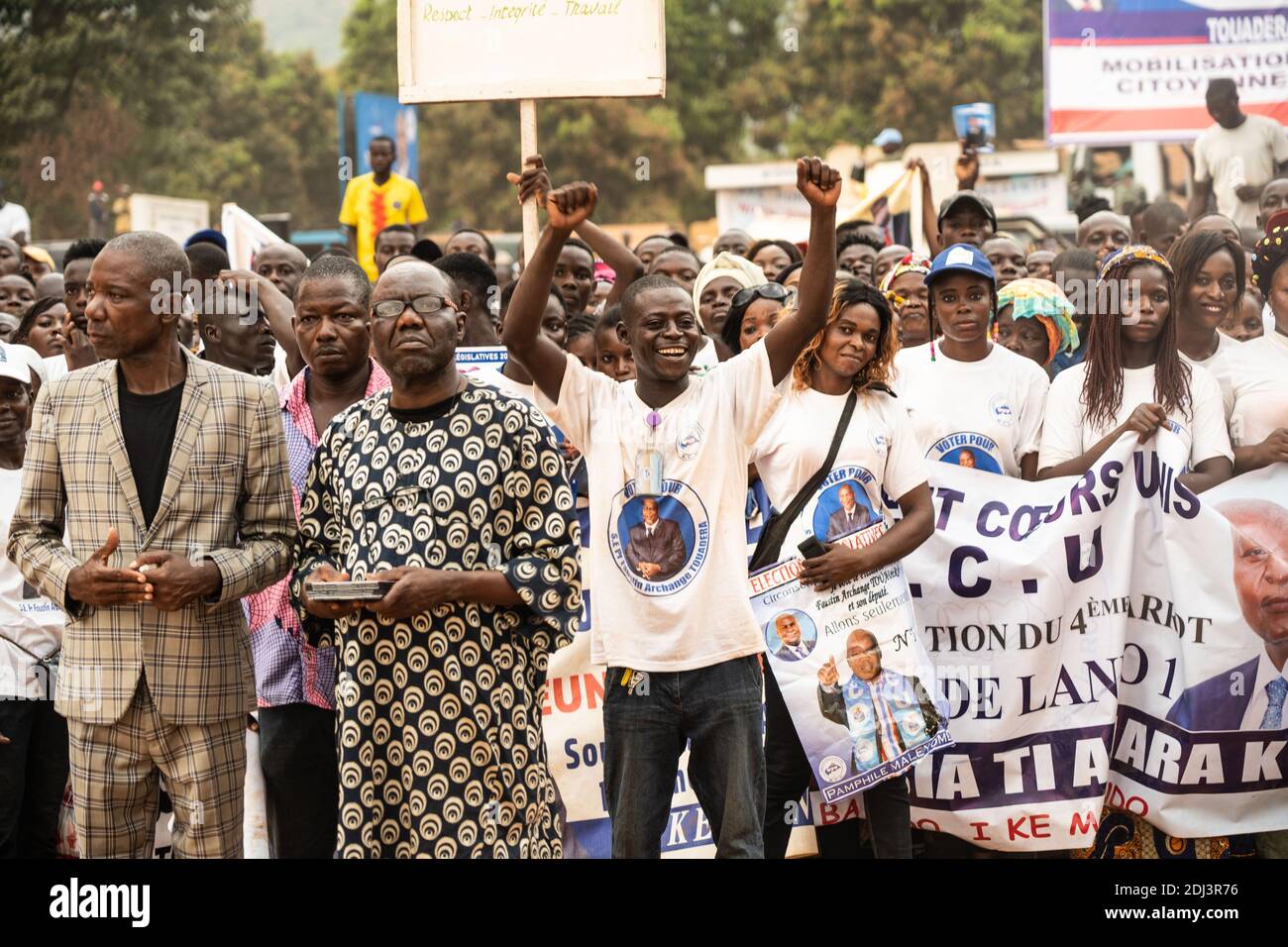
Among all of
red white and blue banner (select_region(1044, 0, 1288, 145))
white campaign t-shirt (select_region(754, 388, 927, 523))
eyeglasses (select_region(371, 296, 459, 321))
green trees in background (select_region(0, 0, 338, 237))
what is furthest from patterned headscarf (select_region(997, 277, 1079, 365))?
green trees in background (select_region(0, 0, 338, 237))

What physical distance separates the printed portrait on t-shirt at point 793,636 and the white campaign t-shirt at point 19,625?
261cm

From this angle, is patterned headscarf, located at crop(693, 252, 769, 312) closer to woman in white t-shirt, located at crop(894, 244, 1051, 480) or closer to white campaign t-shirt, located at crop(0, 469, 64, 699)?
woman in white t-shirt, located at crop(894, 244, 1051, 480)

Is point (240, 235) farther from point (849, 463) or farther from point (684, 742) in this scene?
point (684, 742)

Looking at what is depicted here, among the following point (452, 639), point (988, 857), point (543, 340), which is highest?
point (543, 340)

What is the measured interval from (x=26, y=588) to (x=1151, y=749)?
13.7 feet

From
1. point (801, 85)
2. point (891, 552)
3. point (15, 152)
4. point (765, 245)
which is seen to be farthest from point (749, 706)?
point (801, 85)

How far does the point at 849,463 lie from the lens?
5750mm

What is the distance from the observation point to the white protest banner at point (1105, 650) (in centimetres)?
595

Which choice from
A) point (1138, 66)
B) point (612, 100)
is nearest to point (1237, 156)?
point (1138, 66)

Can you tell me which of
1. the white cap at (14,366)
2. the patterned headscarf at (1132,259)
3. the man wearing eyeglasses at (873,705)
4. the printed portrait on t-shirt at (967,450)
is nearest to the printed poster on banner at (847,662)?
the man wearing eyeglasses at (873,705)

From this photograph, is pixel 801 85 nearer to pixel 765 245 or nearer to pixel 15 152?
pixel 15 152

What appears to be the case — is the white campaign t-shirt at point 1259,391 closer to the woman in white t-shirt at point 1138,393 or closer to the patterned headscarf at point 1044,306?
the woman in white t-shirt at point 1138,393

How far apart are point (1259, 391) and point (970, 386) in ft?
3.56

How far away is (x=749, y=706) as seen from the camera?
512 cm
